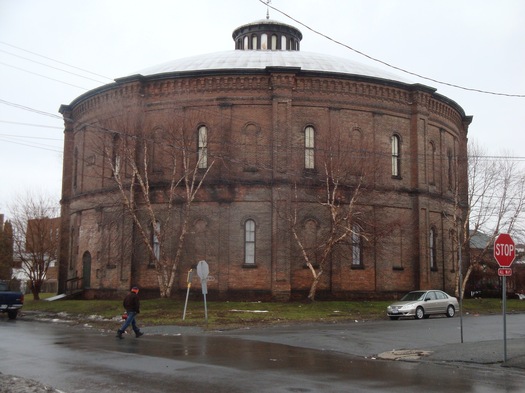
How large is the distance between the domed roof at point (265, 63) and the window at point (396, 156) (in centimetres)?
366

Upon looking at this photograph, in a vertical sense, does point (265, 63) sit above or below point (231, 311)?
above

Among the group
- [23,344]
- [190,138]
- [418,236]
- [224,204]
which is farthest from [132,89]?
[23,344]

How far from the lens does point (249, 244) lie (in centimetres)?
3409

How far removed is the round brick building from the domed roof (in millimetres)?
304

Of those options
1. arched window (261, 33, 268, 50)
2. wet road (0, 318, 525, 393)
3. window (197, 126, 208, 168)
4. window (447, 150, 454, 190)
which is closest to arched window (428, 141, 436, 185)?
window (447, 150, 454, 190)

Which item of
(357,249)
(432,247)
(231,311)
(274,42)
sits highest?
(274,42)

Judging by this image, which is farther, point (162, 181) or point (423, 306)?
point (162, 181)

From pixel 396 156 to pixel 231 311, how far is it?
48.9 ft

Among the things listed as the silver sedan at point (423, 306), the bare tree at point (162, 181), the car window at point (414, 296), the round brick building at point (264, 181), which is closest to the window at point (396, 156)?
the round brick building at point (264, 181)

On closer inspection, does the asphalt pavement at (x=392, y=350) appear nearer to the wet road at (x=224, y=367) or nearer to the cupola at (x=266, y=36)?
the wet road at (x=224, y=367)

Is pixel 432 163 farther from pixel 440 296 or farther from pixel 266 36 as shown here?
pixel 266 36

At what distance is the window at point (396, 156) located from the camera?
37.2 meters

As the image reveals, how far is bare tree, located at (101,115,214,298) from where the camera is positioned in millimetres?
32594

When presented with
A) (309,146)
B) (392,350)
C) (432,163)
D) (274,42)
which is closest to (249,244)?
(309,146)
